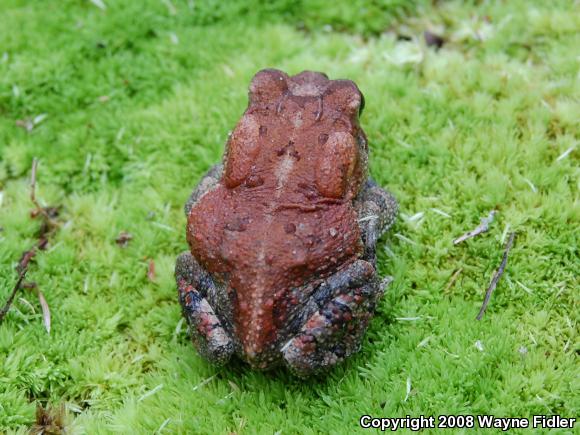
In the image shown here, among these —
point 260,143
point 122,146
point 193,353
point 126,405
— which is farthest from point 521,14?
point 126,405

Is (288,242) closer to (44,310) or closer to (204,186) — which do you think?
(204,186)

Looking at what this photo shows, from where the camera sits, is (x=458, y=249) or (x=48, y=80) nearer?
(x=458, y=249)

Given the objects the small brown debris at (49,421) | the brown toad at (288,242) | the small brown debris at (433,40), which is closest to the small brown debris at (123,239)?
the brown toad at (288,242)

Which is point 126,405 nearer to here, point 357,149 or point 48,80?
point 357,149

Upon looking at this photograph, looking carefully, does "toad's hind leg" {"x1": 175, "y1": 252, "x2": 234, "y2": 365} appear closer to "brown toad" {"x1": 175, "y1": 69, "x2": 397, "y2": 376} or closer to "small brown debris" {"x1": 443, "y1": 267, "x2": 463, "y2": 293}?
"brown toad" {"x1": 175, "y1": 69, "x2": 397, "y2": 376}

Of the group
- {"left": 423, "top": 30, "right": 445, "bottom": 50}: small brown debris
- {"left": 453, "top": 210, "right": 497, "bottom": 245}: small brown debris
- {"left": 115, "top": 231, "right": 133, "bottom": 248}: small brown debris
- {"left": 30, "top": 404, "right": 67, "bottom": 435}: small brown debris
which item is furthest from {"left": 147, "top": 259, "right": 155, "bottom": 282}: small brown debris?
{"left": 423, "top": 30, "right": 445, "bottom": 50}: small brown debris

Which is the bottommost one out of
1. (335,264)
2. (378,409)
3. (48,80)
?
(378,409)

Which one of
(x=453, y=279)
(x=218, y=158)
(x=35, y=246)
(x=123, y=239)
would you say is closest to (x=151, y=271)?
(x=123, y=239)

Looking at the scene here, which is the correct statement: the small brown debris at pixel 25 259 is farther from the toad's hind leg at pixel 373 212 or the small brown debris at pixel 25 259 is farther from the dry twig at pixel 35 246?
the toad's hind leg at pixel 373 212
